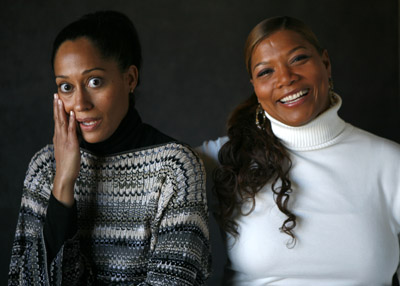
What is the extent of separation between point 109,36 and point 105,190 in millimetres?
531

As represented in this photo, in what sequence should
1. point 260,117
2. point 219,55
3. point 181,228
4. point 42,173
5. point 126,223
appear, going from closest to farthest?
1. point 181,228
2. point 126,223
3. point 42,173
4. point 260,117
5. point 219,55

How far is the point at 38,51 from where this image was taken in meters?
2.49

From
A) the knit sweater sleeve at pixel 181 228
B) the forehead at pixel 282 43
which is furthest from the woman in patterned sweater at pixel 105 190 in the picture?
the forehead at pixel 282 43

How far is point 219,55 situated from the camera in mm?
2629

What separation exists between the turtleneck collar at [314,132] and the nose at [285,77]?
0.16 meters

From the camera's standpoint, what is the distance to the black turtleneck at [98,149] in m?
1.57

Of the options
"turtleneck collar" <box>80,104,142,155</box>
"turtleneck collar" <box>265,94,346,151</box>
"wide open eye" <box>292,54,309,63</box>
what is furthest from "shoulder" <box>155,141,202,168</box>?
"wide open eye" <box>292,54,309,63</box>

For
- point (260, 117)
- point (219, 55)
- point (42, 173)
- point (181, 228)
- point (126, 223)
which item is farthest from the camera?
point (219, 55)

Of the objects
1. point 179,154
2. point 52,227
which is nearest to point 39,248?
point 52,227

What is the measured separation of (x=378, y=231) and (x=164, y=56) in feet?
4.83

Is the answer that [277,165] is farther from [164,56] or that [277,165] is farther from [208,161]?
[164,56]

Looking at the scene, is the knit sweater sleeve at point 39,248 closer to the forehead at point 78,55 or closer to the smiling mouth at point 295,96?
the forehead at point 78,55

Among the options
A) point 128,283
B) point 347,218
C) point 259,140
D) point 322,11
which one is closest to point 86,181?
point 128,283

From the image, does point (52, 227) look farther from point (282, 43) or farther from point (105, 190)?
point (282, 43)
